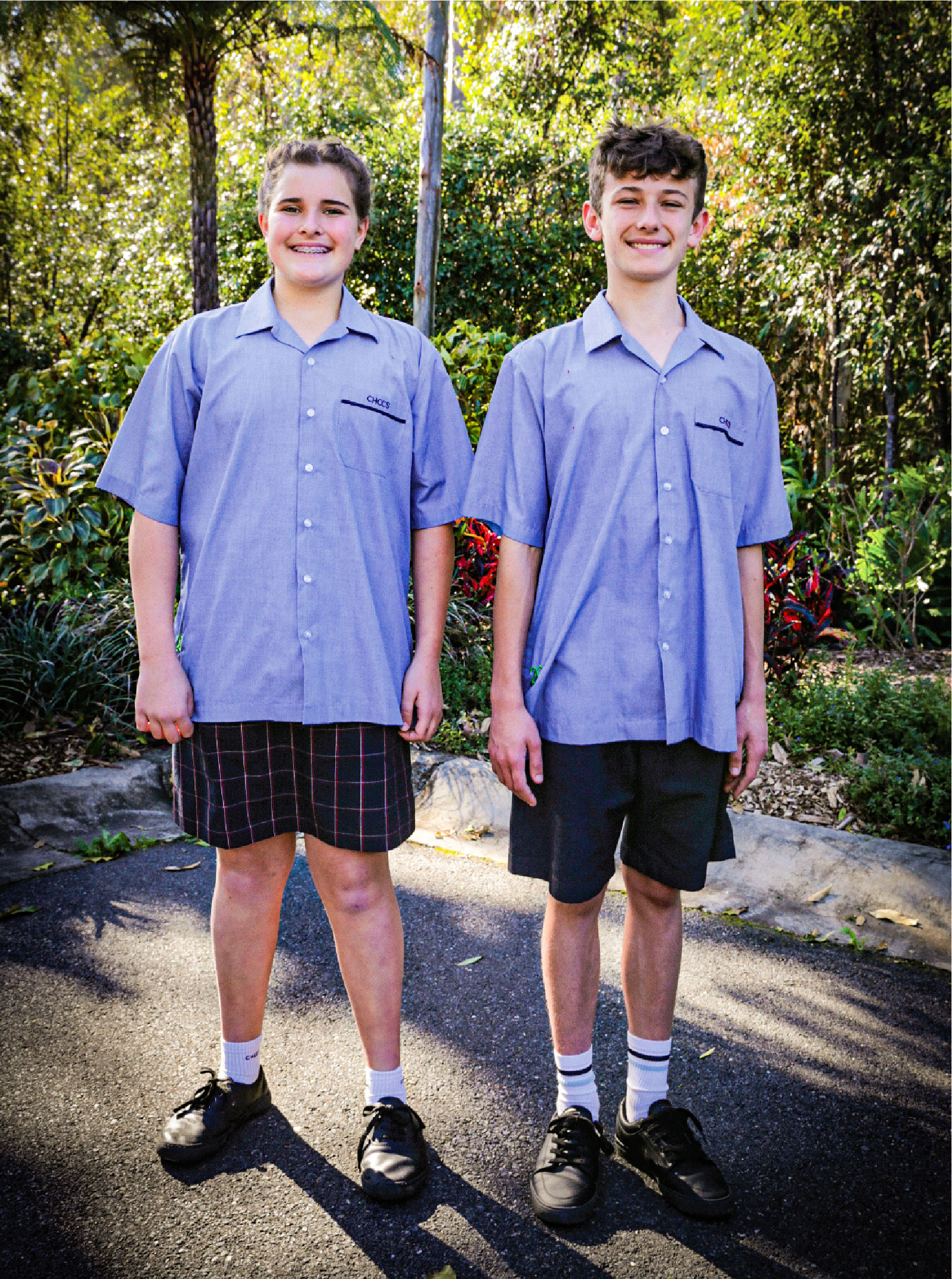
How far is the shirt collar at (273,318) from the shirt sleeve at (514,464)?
0.33 meters

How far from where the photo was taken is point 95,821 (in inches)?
150

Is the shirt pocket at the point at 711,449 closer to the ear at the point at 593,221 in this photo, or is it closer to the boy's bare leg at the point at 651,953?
the ear at the point at 593,221

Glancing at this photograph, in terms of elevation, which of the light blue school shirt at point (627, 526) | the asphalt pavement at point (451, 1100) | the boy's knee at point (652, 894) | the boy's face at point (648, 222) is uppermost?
the boy's face at point (648, 222)

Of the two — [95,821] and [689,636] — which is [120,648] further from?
[689,636]

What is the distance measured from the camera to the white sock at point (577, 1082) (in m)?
2.02

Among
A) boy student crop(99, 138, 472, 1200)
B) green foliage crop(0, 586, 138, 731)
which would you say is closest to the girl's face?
boy student crop(99, 138, 472, 1200)

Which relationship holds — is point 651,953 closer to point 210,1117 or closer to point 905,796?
point 210,1117

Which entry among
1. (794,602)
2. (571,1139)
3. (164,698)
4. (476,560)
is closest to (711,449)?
(164,698)

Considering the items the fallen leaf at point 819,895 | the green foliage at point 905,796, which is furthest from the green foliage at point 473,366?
the fallen leaf at point 819,895

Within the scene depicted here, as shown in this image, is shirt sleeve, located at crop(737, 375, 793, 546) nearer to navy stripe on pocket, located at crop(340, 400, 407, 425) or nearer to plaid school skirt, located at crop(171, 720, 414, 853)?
navy stripe on pocket, located at crop(340, 400, 407, 425)

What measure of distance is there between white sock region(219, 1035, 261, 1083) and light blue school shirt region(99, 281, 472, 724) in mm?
821

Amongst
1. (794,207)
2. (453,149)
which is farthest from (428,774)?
(453,149)

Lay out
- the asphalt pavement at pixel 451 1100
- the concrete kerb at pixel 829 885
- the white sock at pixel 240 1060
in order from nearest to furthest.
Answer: the asphalt pavement at pixel 451 1100 < the white sock at pixel 240 1060 < the concrete kerb at pixel 829 885

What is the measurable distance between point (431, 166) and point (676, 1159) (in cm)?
501
